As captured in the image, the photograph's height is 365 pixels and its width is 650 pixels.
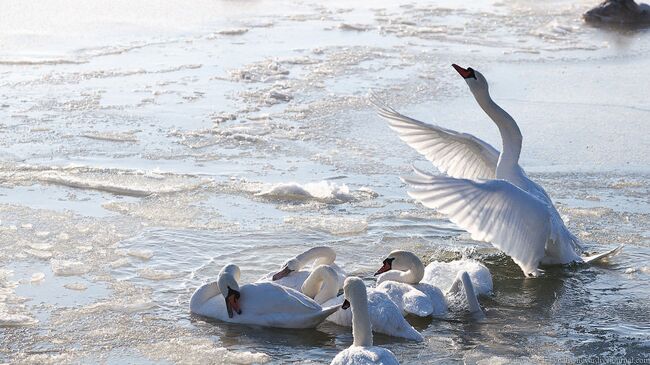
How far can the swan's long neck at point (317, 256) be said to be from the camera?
6.60 metres

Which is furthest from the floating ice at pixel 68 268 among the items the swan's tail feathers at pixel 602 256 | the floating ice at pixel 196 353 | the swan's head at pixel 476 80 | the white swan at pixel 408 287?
the swan's tail feathers at pixel 602 256

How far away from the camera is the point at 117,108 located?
10844mm

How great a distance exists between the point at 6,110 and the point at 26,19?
5.63 m

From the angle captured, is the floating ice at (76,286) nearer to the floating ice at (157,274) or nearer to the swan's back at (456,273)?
the floating ice at (157,274)

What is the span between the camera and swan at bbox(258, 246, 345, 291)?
6.54 m

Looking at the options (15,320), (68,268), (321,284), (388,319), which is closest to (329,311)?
(388,319)

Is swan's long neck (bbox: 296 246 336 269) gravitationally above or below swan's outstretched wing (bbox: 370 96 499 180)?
below

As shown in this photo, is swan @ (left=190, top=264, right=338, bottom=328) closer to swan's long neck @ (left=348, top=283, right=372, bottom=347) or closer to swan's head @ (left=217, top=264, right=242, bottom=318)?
swan's head @ (left=217, top=264, right=242, bottom=318)

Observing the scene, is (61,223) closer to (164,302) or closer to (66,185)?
(66,185)

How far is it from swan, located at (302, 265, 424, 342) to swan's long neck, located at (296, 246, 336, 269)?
6.6 inches

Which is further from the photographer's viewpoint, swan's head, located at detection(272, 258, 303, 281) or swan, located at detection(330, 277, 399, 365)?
swan's head, located at detection(272, 258, 303, 281)

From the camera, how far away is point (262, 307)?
235 inches

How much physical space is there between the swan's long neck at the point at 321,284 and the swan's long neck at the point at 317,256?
0.47 feet

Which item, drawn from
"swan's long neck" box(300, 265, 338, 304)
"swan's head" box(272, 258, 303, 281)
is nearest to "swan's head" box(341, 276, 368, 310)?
"swan's long neck" box(300, 265, 338, 304)
